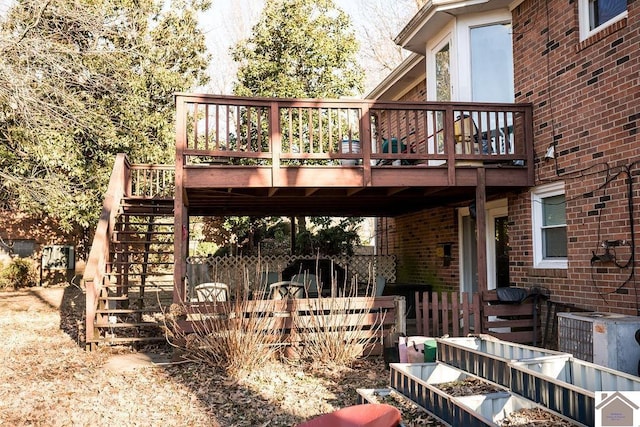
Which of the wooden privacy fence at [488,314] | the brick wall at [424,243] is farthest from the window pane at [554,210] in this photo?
the brick wall at [424,243]

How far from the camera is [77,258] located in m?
17.1

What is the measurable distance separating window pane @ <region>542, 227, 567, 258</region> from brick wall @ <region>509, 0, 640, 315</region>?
236mm

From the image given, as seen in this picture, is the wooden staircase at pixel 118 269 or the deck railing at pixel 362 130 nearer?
the deck railing at pixel 362 130

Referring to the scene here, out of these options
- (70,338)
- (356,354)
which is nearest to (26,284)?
(70,338)

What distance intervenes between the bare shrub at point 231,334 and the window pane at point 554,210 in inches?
164

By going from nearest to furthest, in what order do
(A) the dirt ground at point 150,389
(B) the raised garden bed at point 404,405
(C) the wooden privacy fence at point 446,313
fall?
(B) the raised garden bed at point 404,405
(A) the dirt ground at point 150,389
(C) the wooden privacy fence at point 446,313

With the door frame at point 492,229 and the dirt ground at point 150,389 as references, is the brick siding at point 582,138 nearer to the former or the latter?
the door frame at point 492,229

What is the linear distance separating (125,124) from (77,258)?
544 cm

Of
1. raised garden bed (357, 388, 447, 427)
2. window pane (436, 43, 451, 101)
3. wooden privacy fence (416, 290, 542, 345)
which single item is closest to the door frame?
wooden privacy fence (416, 290, 542, 345)

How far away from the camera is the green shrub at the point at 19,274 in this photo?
15.8 m

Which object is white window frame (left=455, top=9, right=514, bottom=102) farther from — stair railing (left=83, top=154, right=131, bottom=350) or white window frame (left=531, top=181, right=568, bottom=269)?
stair railing (left=83, top=154, right=131, bottom=350)

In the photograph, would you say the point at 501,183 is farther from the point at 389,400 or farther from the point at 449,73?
the point at 389,400

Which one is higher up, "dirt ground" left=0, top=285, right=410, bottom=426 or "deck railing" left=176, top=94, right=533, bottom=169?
"deck railing" left=176, top=94, right=533, bottom=169

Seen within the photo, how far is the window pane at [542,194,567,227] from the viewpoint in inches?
301
